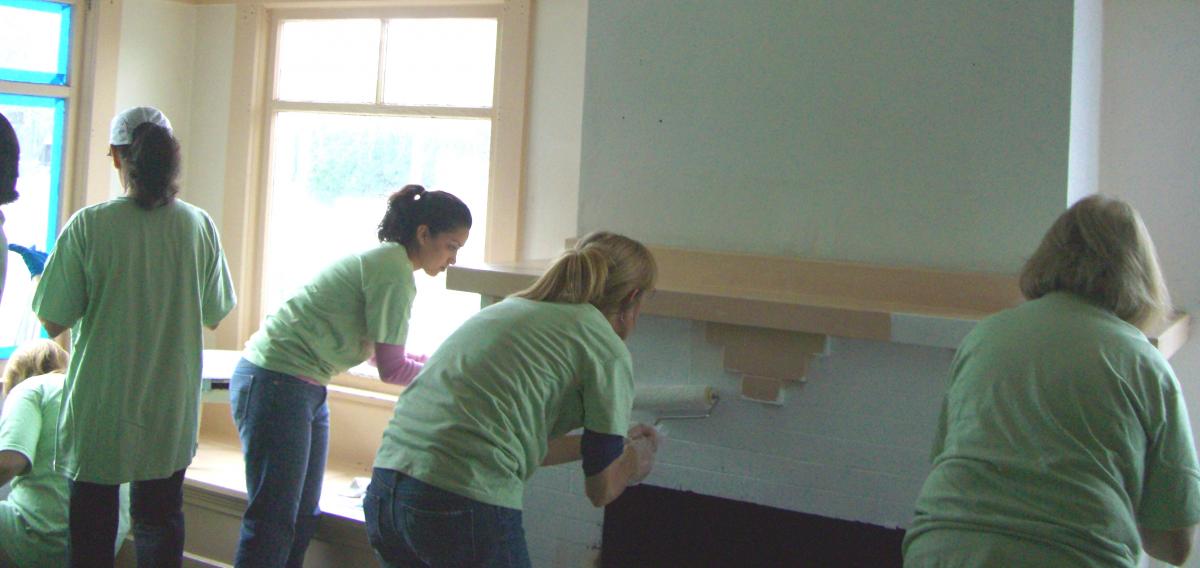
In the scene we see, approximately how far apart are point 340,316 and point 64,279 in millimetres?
629

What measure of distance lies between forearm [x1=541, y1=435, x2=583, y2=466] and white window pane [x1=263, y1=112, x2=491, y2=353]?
1.56 metres

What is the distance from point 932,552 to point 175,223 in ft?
6.04

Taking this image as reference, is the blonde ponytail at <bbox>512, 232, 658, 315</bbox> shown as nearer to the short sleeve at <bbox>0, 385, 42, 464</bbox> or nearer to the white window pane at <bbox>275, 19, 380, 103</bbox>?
the short sleeve at <bbox>0, 385, 42, 464</bbox>

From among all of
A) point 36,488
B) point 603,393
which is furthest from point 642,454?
A: point 36,488

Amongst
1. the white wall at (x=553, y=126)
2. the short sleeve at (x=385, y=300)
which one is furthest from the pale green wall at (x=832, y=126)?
the white wall at (x=553, y=126)

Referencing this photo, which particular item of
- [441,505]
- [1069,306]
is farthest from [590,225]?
[1069,306]

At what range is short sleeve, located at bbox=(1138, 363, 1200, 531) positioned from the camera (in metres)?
1.67

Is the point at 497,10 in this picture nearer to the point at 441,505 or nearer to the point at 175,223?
the point at 175,223

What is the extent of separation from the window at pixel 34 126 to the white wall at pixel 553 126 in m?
1.76

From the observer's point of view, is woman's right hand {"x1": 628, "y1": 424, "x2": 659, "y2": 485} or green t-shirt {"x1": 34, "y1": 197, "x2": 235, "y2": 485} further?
green t-shirt {"x1": 34, "y1": 197, "x2": 235, "y2": 485}

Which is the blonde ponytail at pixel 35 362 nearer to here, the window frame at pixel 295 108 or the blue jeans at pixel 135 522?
the blue jeans at pixel 135 522

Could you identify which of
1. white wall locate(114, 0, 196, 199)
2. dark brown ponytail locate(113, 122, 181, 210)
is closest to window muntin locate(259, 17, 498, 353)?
white wall locate(114, 0, 196, 199)

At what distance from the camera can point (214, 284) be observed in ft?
8.87

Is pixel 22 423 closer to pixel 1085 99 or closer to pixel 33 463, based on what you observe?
pixel 33 463
